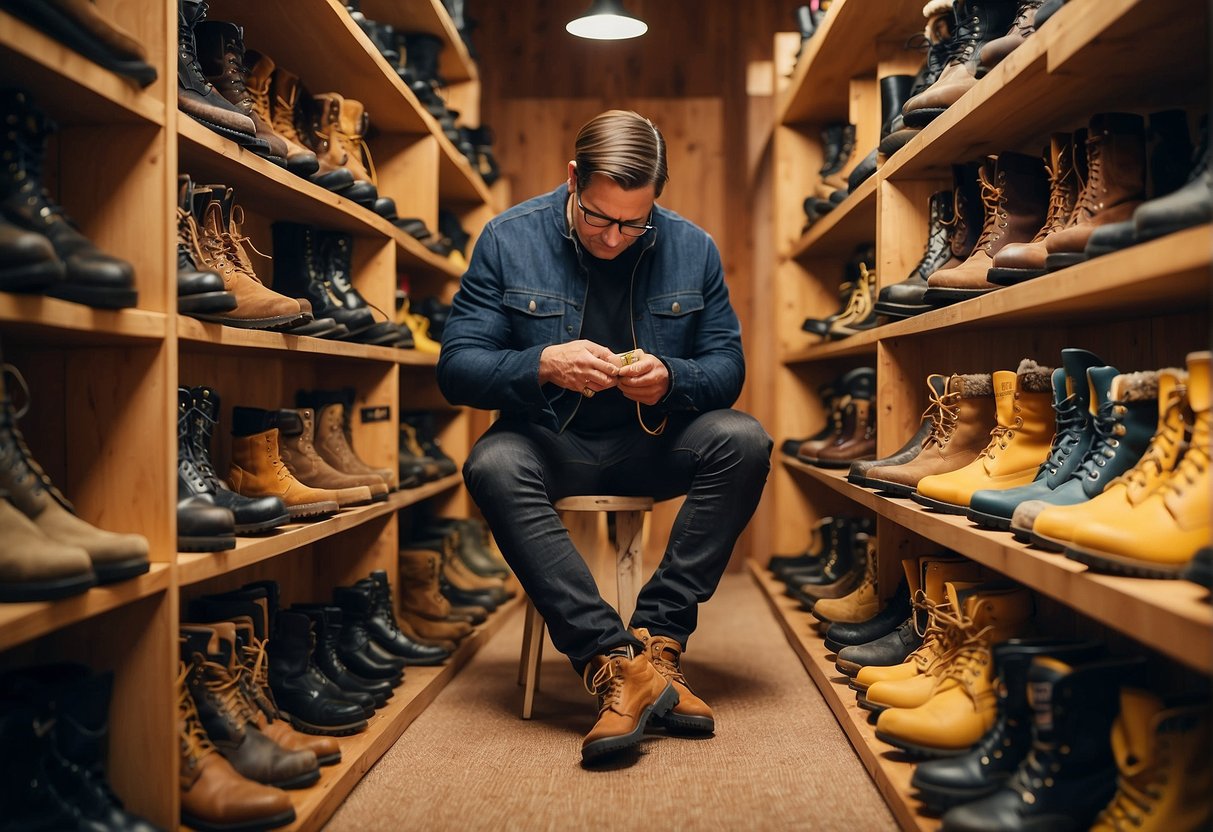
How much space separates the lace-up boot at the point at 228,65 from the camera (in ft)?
6.31

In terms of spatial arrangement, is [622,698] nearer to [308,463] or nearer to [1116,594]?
[308,463]

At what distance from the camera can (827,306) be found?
146 inches

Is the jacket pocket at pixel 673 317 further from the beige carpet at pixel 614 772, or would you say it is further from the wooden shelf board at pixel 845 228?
the beige carpet at pixel 614 772

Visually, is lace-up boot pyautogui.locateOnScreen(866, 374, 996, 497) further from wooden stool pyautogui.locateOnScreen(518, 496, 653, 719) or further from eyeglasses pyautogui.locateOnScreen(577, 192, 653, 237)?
eyeglasses pyautogui.locateOnScreen(577, 192, 653, 237)

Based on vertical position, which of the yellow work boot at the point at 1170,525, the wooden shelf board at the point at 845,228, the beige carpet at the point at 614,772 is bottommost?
the beige carpet at the point at 614,772

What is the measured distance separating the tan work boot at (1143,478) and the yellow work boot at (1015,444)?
38 centimetres

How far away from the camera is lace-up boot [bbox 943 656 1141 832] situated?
1238 millimetres

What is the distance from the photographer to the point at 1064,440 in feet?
5.01

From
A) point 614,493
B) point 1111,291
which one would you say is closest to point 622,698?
point 614,493

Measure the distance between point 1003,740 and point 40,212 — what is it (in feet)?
4.63

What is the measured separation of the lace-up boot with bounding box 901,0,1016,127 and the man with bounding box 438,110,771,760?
54 cm

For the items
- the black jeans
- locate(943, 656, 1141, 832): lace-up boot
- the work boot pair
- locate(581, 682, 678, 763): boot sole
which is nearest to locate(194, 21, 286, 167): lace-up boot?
the black jeans

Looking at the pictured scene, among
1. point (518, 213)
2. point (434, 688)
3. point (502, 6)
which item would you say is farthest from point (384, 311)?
point (502, 6)

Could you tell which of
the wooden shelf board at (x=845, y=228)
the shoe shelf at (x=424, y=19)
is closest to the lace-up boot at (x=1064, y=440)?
the wooden shelf board at (x=845, y=228)
